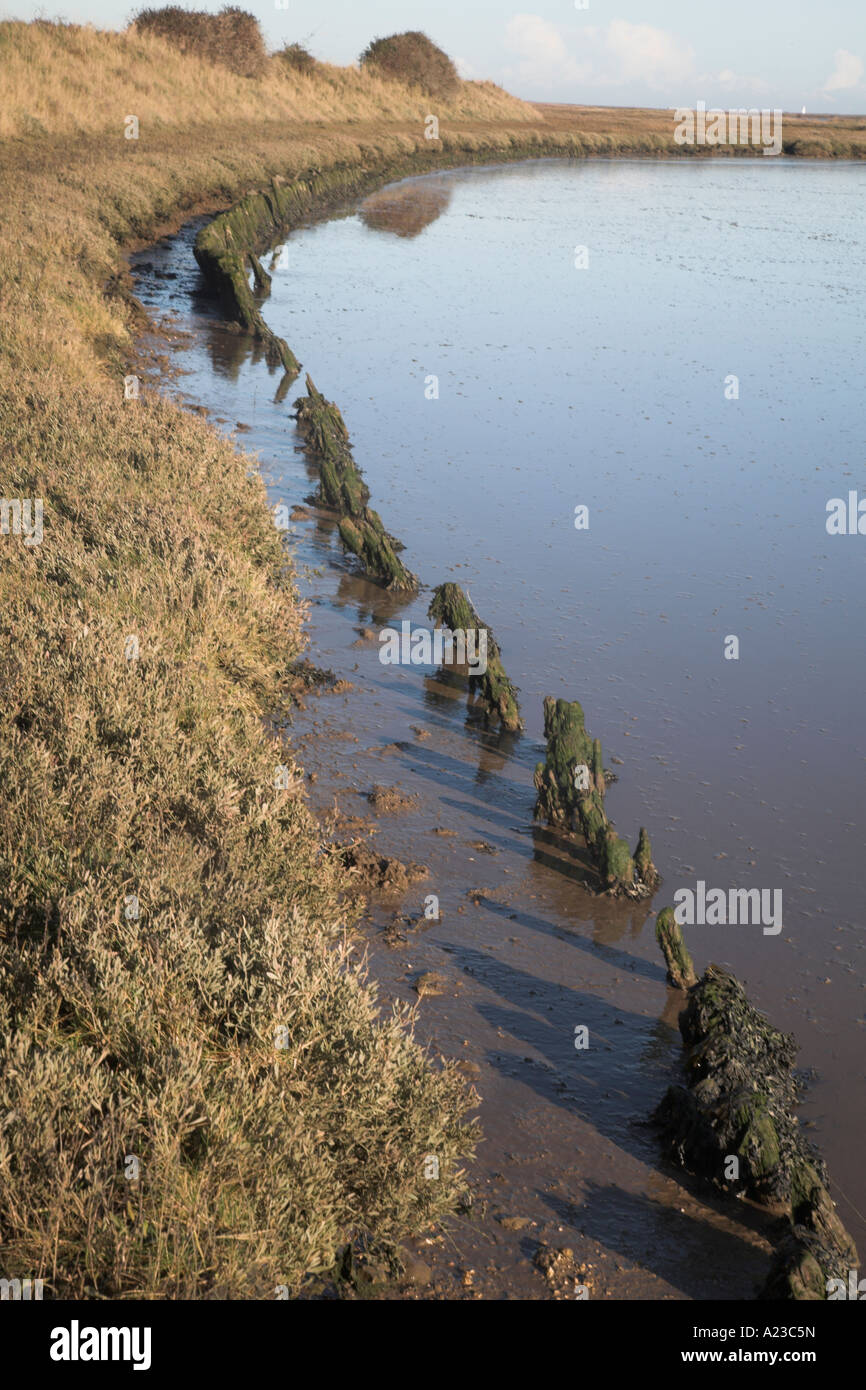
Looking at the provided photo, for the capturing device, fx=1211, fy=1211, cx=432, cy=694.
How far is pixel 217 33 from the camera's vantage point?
52.3 meters

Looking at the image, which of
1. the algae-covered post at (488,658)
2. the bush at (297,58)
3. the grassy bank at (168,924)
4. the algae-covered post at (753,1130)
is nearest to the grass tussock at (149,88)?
the bush at (297,58)

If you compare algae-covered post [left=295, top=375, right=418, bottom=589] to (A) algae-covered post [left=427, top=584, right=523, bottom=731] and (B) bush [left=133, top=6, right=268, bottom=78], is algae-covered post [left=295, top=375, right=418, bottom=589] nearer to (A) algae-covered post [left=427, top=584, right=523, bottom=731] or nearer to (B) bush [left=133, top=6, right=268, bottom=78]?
(A) algae-covered post [left=427, top=584, right=523, bottom=731]

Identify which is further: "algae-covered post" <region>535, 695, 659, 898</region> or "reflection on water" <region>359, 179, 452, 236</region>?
"reflection on water" <region>359, 179, 452, 236</region>

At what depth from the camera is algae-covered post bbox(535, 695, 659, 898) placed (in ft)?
23.5

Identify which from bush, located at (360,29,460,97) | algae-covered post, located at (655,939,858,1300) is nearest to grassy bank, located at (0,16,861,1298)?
algae-covered post, located at (655,939,858,1300)

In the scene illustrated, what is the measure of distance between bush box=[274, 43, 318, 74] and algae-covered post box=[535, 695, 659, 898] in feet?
195

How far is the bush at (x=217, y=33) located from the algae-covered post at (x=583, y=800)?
51.4 m

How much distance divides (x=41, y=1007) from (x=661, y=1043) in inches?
128

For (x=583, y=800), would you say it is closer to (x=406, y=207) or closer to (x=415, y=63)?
(x=406, y=207)

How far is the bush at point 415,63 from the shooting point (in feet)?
226

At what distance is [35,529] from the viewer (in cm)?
861

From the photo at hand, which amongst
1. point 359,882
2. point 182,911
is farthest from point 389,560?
point 182,911

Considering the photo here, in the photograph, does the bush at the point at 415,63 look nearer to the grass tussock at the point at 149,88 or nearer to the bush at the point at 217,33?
the grass tussock at the point at 149,88

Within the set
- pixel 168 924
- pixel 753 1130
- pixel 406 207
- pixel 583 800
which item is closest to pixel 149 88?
pixel 406 207
